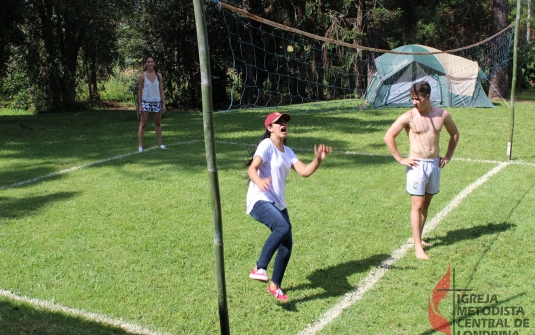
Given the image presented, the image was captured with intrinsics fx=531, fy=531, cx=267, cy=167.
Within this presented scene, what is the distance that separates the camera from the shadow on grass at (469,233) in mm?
5686

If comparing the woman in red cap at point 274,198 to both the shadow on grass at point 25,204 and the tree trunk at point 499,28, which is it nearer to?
the shadow on grass at point 25,204

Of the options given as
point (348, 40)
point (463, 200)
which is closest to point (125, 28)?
point (348, 40)

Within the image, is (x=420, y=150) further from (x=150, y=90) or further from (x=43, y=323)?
(x=150, y=90)

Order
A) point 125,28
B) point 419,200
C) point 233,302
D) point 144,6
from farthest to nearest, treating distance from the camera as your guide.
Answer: point 125,28
point 144,6
point 419,200
point 233,302

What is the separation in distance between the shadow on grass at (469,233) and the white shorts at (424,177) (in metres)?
0.66

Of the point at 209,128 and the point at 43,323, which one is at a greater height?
the point at 209,128

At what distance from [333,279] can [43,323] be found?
2.41m

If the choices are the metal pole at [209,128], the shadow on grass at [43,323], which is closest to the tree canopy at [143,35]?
the shadow on grass at [43,323]

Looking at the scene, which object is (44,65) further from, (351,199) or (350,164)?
(351,199)

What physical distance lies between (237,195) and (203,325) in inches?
139

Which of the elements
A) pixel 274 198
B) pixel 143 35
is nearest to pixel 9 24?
pixel 143 35

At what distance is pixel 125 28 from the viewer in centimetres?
2389

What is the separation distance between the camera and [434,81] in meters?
18.0

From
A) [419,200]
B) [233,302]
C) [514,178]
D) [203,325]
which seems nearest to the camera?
[203,325]
